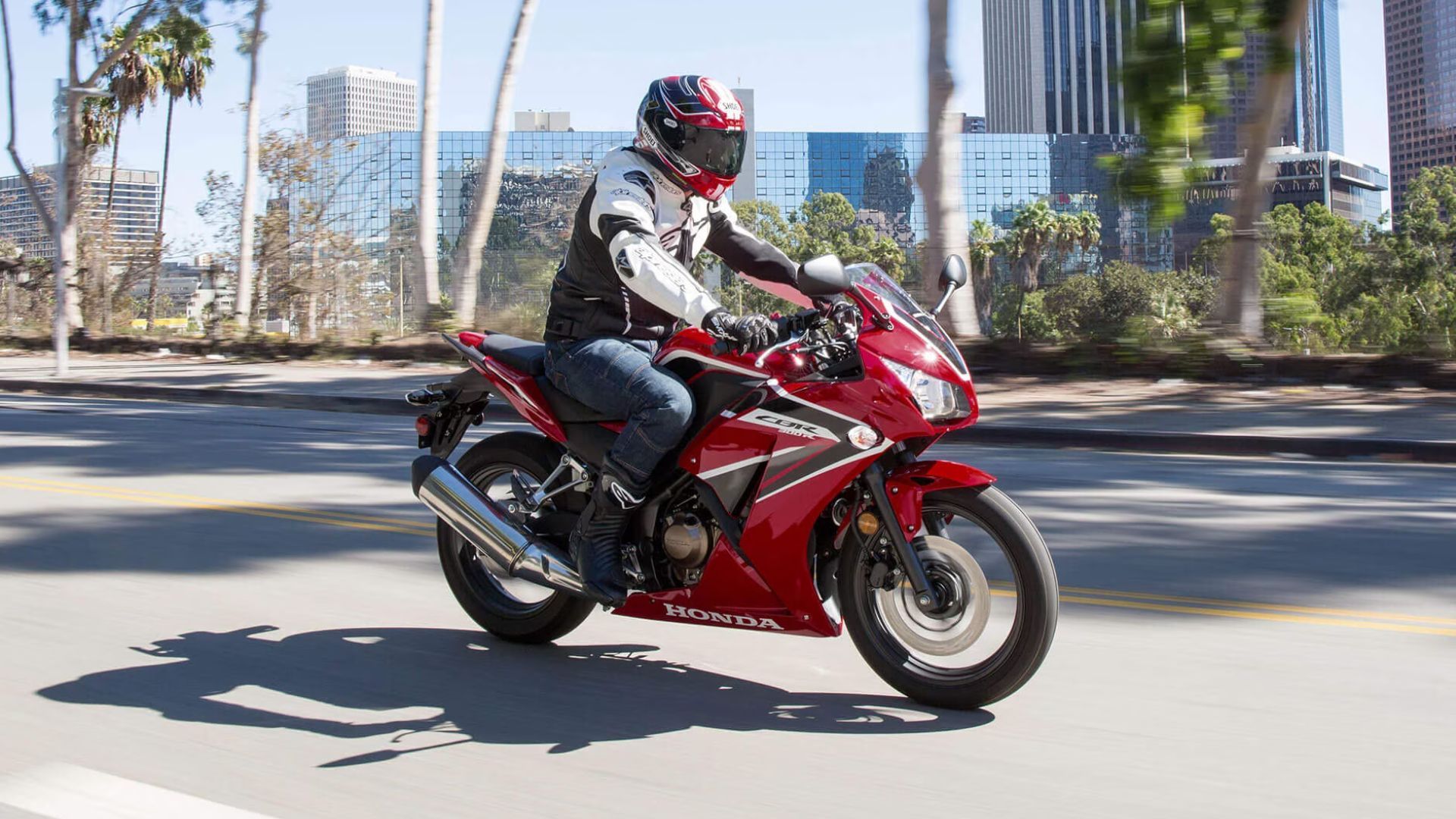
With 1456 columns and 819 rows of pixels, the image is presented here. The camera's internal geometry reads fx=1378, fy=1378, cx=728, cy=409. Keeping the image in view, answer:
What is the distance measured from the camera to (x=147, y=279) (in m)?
32.8

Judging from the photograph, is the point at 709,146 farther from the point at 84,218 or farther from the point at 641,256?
the point at 84,218

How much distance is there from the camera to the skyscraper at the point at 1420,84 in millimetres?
99125

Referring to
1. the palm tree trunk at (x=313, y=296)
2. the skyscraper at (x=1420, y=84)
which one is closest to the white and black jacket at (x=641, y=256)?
the palm tree trunk at (x=313, y=296)

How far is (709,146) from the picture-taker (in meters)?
4.47

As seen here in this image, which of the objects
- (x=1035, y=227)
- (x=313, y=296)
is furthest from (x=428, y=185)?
(x=1035, y=227)

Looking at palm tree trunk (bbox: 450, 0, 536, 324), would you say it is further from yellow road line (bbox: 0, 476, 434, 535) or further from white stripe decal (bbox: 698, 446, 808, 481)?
white stripe decal (bbox: 698, 446, 808, 481)

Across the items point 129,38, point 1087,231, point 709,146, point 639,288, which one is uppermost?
point 1087,231

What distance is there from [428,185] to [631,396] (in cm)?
2017

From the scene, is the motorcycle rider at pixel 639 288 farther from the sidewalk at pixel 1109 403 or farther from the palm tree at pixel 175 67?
the palm tree at pixel 175 67

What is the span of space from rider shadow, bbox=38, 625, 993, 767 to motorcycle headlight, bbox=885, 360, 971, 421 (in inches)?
36.3

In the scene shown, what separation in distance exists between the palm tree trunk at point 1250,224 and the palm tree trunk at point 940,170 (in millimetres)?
3286

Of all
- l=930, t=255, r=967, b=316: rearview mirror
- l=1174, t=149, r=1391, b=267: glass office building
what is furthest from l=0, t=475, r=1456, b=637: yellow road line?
l=1174, t=149, r=1391, b=267: glass office building

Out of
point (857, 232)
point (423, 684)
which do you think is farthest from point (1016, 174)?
point (423, 684)

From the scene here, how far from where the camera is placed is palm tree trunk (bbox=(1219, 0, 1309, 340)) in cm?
1644
